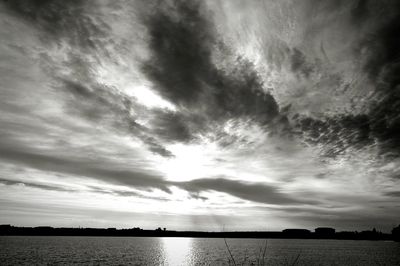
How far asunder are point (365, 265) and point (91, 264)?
94108 millimetres

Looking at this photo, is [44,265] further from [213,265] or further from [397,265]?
[397,265]

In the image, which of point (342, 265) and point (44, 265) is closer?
point (44, 265)

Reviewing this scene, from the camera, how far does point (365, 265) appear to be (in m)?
102

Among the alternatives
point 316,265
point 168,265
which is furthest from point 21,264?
point 316,265

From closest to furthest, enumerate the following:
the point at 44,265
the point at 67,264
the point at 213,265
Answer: the point at 44,265 → the point at 67,264 → the point at 213,265

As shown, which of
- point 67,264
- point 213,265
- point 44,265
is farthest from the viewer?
point 213,265

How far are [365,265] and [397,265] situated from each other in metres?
9.77

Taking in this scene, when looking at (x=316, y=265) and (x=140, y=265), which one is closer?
(x=140, y=265)

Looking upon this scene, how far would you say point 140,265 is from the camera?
307ft

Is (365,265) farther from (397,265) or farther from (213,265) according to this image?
(213,265)

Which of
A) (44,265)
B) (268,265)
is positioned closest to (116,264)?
(44,265)

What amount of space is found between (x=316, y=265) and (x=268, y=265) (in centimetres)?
1776

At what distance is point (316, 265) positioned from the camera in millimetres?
99938

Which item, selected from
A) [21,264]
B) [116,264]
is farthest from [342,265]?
[21,264]
